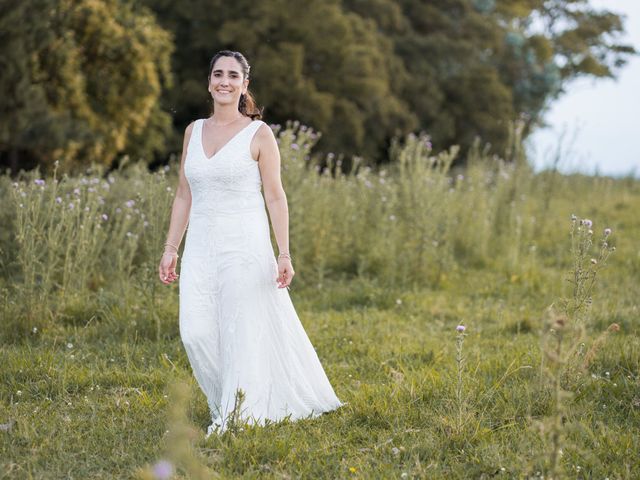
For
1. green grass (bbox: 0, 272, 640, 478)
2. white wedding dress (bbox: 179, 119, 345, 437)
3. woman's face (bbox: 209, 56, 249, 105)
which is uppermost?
woman's face (bbox: 209, 56, 249, 105)

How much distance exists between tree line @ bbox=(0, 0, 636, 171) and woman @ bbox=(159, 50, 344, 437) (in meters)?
7.84

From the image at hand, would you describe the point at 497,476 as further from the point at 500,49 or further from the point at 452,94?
the point at 500,49

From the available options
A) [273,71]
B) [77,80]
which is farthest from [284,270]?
[273,71]

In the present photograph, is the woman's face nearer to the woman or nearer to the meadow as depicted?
the woman

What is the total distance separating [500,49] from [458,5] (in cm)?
221

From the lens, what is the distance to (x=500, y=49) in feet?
87.2

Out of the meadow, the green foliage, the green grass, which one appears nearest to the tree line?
the green foliage

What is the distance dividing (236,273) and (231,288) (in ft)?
0.27

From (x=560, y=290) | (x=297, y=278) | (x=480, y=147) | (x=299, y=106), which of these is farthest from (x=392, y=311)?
(x=480, y=147)

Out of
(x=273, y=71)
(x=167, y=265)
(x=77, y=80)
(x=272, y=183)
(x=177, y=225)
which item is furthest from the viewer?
(x=273, y=71)

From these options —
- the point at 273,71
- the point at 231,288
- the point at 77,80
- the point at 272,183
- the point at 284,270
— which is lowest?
the point at 231,288

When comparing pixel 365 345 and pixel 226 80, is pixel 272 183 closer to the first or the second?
pixel 226 80

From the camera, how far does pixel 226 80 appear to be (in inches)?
165

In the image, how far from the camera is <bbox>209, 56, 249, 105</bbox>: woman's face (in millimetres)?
4191
